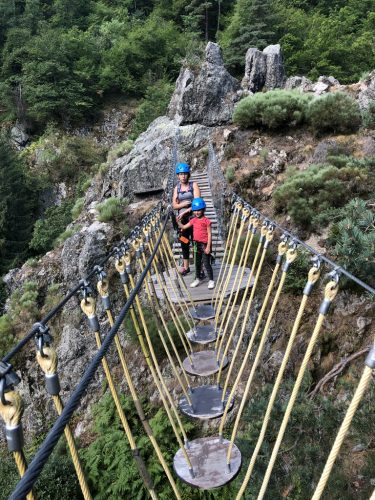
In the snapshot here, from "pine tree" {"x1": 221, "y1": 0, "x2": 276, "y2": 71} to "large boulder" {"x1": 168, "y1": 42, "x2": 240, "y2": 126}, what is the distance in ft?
24.7

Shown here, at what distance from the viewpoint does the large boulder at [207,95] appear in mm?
11336

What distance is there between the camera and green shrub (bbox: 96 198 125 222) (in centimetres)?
846

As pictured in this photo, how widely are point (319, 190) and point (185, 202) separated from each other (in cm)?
224

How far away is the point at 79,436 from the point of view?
6535mm

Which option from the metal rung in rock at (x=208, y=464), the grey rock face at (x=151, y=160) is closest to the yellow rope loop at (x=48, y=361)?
the metal rung in rock at (x=208, y=464)

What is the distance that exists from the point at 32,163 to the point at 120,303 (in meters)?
13.9

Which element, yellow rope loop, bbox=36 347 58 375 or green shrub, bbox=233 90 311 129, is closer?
yellow rope loop, bbox=36 347 58 375

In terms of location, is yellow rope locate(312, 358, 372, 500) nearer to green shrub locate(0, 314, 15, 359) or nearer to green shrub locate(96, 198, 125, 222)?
green shrub locate(96, 198, 125, 222)

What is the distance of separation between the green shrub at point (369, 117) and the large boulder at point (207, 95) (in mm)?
4574

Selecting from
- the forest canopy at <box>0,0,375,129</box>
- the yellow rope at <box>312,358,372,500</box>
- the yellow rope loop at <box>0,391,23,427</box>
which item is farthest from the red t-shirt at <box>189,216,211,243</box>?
the forest canopy at <box>0,0,375,129</box>

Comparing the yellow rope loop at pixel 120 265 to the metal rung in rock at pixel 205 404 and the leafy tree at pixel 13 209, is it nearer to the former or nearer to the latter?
the metal rung in rock at pixel 205 404

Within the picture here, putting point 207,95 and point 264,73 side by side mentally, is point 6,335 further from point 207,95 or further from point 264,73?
point 264,73

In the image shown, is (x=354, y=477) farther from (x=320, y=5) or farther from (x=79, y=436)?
(x=320, y=5)

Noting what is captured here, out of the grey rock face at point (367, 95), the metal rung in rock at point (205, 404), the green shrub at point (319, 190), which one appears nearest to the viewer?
the metal rung in rock at point (205, 404)
